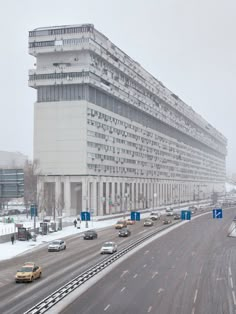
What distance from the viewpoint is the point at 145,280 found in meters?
43.3

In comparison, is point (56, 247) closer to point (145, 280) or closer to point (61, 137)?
point (145, 280)

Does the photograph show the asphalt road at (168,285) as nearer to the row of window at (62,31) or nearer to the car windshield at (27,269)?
the car windshield at (27,269)

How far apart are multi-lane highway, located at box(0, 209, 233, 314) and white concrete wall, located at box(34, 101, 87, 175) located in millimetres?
52855

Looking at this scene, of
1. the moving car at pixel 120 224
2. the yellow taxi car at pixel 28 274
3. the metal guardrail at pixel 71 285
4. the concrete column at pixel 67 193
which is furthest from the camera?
the concrete column at pixel 67 193

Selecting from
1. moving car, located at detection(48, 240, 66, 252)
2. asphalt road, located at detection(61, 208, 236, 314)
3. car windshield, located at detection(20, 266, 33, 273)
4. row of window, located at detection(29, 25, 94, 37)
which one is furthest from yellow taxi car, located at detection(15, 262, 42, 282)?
row of window, located at detection(29, 25, 94, 37)

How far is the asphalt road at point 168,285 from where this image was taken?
32822 mm

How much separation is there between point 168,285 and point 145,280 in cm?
280

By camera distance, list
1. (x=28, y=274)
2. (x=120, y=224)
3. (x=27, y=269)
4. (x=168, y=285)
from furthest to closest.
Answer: (x=120, y=224), (x=27, y=269), (x=28, y=274), (x=168, y=285)

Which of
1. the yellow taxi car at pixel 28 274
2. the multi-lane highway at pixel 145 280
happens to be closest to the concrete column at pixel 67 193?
the multi-lane highway at pixel 145 280

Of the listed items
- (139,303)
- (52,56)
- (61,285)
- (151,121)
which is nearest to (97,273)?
(61,285)

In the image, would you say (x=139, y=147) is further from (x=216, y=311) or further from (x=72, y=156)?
(x=216, y=311)

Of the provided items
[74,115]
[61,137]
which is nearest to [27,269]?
[74,115]

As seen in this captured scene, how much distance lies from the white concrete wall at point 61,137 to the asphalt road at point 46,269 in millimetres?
Result: 45325

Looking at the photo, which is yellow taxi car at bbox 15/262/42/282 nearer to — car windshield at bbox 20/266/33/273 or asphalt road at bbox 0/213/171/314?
car windshield at bbox 20/266/33/273
